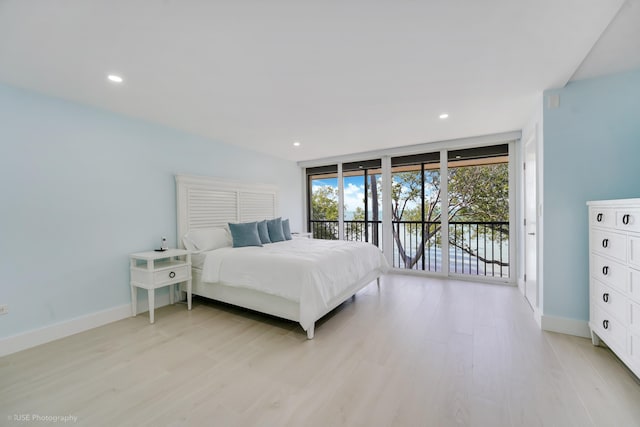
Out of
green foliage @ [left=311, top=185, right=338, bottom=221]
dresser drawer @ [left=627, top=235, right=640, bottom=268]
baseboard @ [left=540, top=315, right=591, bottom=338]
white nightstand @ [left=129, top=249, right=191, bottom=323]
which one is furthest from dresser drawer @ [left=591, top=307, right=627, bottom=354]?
green foliage @ [left=311, top=185, right=338, bottom=221]

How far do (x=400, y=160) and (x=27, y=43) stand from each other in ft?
15.1

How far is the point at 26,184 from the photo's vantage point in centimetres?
232

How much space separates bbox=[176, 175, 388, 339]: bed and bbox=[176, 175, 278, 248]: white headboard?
0.01 m

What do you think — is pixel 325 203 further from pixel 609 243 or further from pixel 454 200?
pixel 609 243

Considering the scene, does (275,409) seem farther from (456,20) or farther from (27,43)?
(27,43)

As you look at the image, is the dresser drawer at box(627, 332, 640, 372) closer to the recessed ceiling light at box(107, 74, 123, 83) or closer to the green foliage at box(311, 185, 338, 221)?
the recessed ceiling light at box(107, 74, 123, 83)

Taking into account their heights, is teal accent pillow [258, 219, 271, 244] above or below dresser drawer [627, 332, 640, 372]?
above

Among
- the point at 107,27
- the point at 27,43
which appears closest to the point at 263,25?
the point at 107,27

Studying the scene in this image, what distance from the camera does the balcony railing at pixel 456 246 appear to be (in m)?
4.27

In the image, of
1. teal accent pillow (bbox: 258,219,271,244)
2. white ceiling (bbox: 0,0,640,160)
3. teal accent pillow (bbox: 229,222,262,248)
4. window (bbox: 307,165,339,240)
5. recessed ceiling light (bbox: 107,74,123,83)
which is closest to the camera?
white ceiling (bbox: 0,0,640,160)

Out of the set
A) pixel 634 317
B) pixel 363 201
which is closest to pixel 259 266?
pixel 634 317

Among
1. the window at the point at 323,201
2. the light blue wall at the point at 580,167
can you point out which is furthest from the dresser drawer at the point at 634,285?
the window at the point at 323,201

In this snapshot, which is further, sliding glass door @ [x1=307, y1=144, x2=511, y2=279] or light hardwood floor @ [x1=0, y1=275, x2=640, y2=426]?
sliding glass door @ [x1=307, y1=144, x2=511, y2=279]

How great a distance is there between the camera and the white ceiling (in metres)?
1.47
